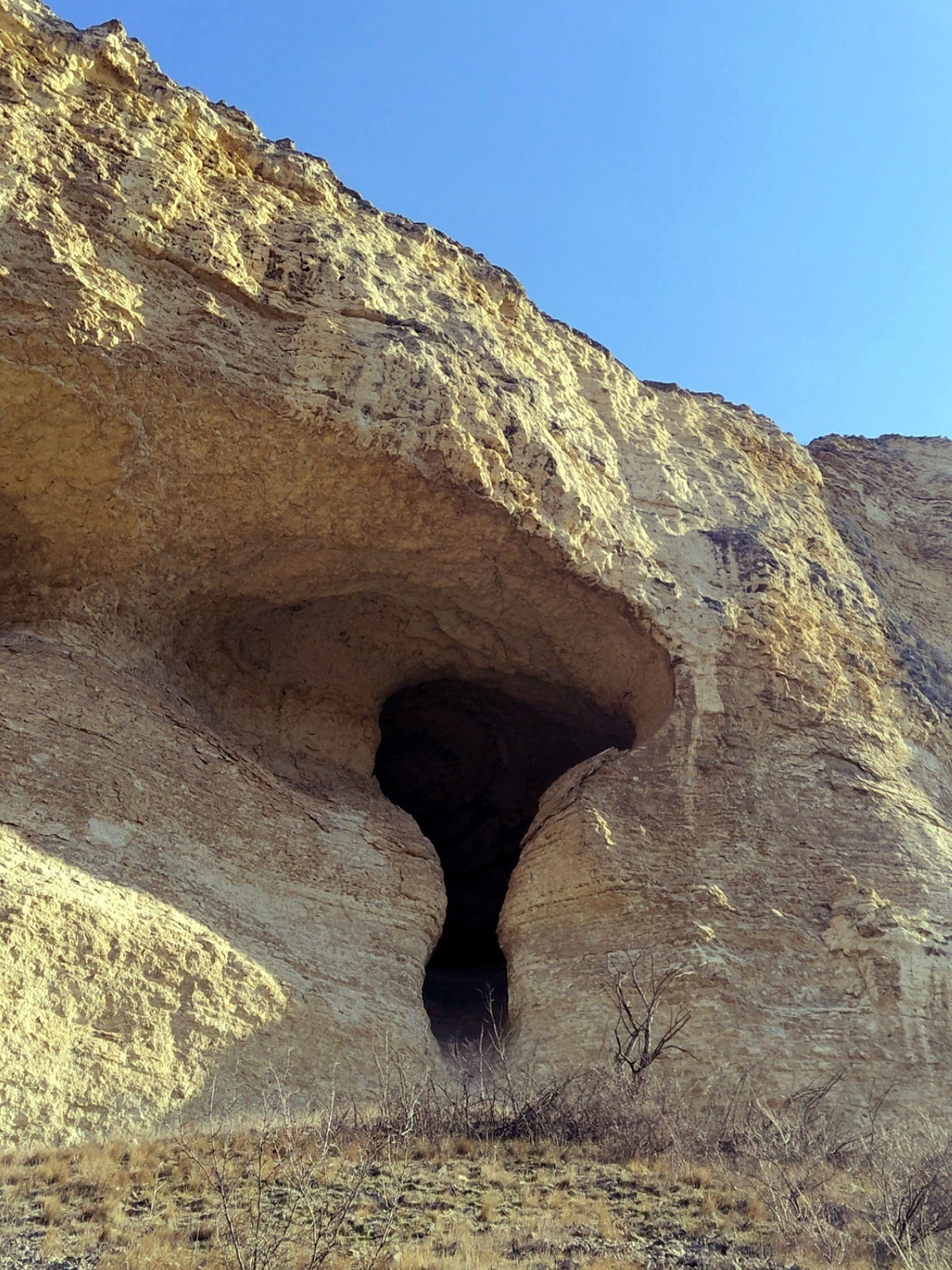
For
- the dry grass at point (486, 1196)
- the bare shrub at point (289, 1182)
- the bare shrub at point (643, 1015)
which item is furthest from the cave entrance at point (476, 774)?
the bare shrub at point (289, 1182)

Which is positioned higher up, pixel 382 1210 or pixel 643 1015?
pixel 643 1015

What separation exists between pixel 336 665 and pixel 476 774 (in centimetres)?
308

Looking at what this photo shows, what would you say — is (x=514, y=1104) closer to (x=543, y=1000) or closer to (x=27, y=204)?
(x=543, y=1000)

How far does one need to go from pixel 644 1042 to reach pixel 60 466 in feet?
18.4

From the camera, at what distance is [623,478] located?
10.4 m

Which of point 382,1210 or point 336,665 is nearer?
point 382,1210

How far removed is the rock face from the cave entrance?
0.52m

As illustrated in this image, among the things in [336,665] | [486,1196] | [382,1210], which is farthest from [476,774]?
[382,1210]

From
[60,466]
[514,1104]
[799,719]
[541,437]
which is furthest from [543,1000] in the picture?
[60,466]

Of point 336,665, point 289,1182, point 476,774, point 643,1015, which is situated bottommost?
point 289,1182

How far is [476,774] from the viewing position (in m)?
12.5

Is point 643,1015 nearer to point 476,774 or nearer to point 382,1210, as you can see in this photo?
point 382,1210

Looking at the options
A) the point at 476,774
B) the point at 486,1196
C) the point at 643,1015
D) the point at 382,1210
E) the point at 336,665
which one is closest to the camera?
the point at 382,1210

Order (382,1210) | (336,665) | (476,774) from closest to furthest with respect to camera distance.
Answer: (382,1210)
(336,665)
(476,774)
